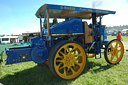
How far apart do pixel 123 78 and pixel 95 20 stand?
8.15ft

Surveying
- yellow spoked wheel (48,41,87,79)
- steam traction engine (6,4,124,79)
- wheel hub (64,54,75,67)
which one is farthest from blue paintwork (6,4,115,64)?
wheel hub (64,54,75,67)

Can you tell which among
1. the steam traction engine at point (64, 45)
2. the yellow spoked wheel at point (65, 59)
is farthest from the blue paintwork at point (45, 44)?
the yellow spoked wheel at point (65, 59)

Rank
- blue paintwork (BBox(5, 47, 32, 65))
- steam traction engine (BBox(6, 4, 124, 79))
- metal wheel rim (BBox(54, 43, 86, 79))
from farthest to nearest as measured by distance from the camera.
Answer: metal wheel rim (BBox(54, 43, 86, 79)) → steam traction engine (BBox(6, 4, 124, 79)) → blue paintwork (BBox(5, 47, 32, 65))

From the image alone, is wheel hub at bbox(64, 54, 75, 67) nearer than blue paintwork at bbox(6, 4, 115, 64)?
No

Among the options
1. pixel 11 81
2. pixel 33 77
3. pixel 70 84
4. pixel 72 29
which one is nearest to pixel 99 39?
pixel 72 29

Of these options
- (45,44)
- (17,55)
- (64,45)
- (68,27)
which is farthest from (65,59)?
(17,55)

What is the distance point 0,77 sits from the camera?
3641 mm

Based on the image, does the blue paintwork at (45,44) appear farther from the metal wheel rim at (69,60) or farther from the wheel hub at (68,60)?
the wheel hub at (68,60)

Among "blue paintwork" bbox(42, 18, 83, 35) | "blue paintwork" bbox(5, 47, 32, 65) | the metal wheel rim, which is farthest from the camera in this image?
"blue paintwork" bbox(42, 18, 83, 35)

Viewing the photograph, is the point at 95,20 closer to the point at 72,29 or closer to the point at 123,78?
the point at 72,29

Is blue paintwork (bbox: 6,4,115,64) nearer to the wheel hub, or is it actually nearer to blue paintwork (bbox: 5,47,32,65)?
blue paintwork (bbox: 5,47,32,65)

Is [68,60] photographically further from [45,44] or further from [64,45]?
Result: [45,44]

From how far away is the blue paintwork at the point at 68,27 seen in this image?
3.35m

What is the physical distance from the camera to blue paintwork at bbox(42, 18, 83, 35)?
3.35 meters
